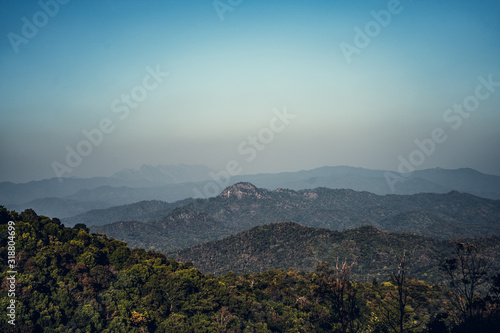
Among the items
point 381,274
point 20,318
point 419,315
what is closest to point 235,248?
point 381,274

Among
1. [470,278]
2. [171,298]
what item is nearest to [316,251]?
[171,298]

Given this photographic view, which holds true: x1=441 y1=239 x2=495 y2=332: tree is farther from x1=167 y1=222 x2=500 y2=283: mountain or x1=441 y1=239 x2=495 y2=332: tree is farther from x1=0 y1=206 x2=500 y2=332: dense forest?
x1=167 y1=222 x2=500 y2=283: mountain

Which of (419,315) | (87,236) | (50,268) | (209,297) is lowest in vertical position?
(419,315)

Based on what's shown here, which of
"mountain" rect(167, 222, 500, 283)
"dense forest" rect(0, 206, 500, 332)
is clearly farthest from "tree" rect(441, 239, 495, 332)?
"mountain" rect(167, 222, 500, 283)

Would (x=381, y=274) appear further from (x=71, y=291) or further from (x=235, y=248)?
(x=71, y=291)

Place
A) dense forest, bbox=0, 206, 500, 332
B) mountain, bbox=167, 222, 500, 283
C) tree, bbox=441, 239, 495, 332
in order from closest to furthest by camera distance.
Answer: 1. tree, bbox=441, 239, 495, 332
2. dense forest, bbox=0, 206, 500, 332
3. mountain, bbox=167, 222, 500, 283

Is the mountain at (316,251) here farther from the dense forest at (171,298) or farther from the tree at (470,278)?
the tree at (470,278)
